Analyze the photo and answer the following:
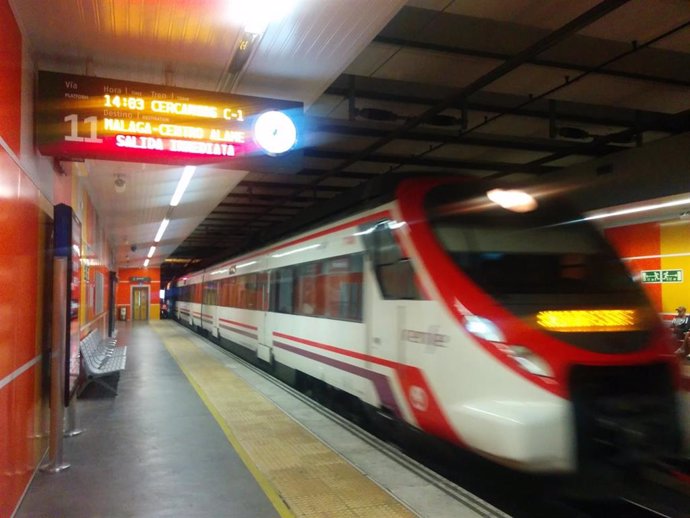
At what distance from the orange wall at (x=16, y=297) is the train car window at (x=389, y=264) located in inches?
119

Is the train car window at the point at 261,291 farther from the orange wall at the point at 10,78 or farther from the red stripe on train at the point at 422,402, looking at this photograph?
the orange wall at the point at 10,78

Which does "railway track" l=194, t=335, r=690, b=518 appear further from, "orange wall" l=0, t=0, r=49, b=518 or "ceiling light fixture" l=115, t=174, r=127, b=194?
"ceiling light fixture" l=115, t=174, r=127, b=194

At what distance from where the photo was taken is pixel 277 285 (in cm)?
978

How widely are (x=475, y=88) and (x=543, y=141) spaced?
157 inches

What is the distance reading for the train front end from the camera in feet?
12.2

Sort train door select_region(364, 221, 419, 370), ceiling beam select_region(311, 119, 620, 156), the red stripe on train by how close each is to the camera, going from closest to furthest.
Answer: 1. the red stripe on train
2. train door select_region(364, 221, 419, 370)
3. ceiling beam select_region(311, 119, 620, 156)

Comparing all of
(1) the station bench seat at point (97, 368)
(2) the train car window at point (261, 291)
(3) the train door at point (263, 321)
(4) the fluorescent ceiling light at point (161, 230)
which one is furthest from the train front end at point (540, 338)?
(4) the fluorescent ceiling light at point (161, 230)

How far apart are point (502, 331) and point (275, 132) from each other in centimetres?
306

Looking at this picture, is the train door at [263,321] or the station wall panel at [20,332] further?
the train door at [263,321]

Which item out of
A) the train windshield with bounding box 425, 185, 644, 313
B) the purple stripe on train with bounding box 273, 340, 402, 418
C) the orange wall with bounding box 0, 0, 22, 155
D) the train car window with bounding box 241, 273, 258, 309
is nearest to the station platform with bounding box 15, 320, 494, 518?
the purple stripe on train with bounding box 273, 340, 402, 418

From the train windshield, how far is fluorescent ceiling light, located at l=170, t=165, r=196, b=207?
5.03m

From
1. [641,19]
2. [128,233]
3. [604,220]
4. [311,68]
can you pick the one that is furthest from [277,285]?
[128,233]

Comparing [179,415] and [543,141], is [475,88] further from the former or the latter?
[179,415]

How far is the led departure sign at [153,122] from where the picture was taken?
15.6ft
